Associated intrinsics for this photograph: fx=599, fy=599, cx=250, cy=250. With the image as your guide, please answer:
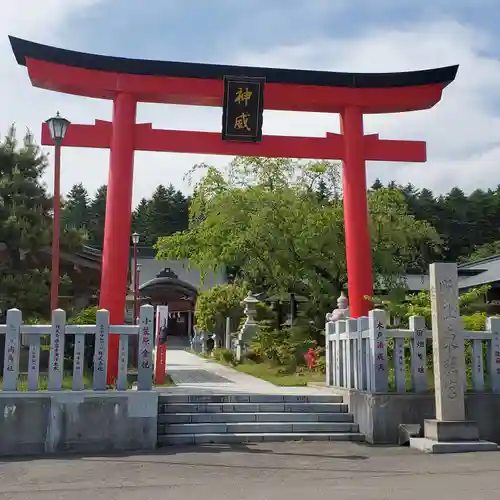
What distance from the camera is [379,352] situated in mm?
9094

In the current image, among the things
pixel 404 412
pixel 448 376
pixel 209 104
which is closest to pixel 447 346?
pixel 448 376

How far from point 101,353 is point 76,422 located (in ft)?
3.23

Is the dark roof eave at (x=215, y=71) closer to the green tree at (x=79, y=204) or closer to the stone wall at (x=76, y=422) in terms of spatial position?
the stone wall at (x=76, y=422)

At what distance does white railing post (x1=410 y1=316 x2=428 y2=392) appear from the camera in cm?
923

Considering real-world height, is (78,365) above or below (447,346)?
below

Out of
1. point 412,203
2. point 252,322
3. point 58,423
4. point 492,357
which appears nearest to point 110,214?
point 58,423

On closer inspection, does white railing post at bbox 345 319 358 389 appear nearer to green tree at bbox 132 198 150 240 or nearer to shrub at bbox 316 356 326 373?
shrub at bbox 316 356 326 373

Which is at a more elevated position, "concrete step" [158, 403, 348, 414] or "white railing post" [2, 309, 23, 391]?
"white railing post" [2, 309, 23, 391]

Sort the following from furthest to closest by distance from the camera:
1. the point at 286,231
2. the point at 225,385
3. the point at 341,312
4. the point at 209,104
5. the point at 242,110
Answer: the point at 286,231 → the point at 341,312 → the point at 209,104 → the point at 242,110 → the point at 225,385

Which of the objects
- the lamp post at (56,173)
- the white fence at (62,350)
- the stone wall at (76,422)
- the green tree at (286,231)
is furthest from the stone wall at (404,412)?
the green tree at (286,231)

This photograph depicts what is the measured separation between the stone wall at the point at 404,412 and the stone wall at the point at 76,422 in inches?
124

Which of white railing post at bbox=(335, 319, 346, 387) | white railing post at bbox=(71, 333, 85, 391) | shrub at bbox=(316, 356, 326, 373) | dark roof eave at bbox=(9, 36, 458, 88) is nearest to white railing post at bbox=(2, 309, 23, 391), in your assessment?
white railing post at bbox=(71, 333, 85, 391)

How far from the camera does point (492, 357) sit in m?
9.46

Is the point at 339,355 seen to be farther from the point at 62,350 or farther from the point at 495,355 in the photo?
Result: the point at 62,350
